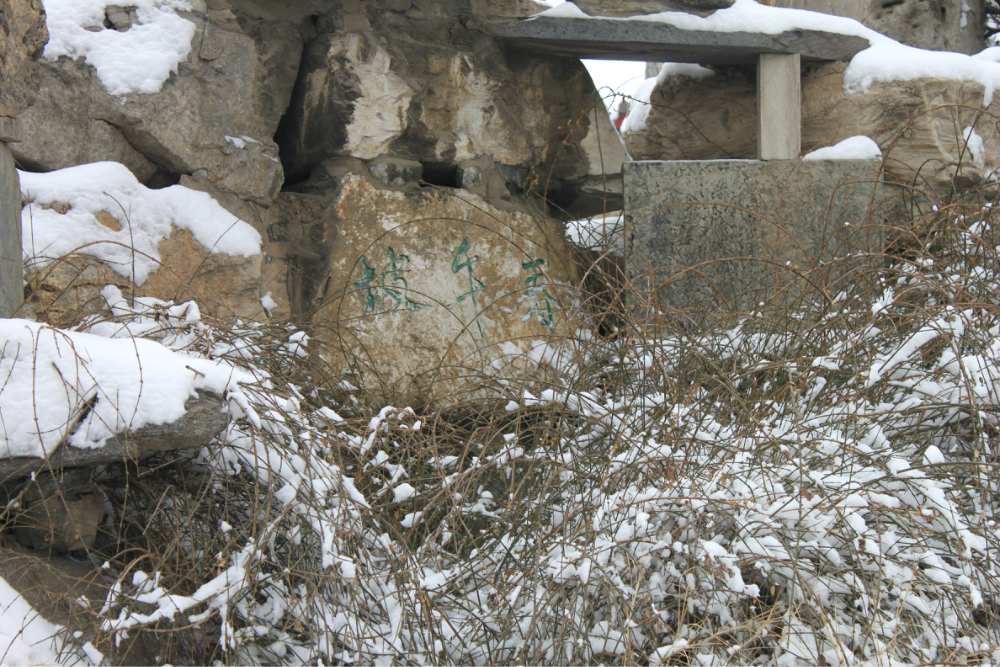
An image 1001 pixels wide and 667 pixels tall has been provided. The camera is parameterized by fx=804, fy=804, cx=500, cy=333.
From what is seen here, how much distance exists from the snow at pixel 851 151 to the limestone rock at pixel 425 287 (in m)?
1.27

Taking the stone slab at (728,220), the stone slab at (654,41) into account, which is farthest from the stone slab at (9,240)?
the stone slab at (728,220)

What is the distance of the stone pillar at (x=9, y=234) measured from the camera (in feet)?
6.17

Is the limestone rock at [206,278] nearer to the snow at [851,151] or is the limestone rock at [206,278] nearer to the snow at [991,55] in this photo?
the snow at [851,151]

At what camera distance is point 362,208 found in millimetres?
2877

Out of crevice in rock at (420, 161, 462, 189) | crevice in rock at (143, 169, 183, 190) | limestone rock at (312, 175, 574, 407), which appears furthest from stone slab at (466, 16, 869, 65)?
crevice in rock at (143, 169, 183, 190)

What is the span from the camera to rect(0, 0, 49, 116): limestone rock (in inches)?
72.6

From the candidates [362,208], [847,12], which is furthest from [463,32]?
[847,12]

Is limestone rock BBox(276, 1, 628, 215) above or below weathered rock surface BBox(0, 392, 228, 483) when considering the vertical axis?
above

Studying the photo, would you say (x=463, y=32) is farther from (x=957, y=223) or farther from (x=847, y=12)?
(x=847, y=12)

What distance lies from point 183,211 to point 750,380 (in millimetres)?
1827

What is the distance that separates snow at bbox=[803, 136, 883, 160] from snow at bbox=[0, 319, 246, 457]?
2711mm

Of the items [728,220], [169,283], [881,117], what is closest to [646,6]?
[728,220]

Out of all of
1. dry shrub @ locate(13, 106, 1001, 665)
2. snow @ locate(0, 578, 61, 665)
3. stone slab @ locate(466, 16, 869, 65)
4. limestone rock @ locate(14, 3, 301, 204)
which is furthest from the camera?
stone slab @ locate(466, 16, 869, 65)

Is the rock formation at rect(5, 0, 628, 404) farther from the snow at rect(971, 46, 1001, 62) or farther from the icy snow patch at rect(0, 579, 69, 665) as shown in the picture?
the snow at rect(971, 46, 1001, 62)
